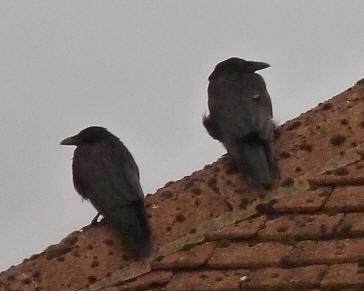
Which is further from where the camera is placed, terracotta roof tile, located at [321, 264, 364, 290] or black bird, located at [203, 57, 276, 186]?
black bird, located at [203, 57, 276, 186]

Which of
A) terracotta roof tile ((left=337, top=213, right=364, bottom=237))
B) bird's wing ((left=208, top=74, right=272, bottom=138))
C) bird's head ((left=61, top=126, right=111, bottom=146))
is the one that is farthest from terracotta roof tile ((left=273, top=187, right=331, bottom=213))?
bird's head ((left=61, top=126, right=111, bottom=146))

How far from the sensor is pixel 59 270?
5277 mm

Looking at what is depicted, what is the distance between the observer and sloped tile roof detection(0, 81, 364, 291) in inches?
181

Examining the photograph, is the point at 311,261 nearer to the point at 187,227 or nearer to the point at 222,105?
the point at 187,227

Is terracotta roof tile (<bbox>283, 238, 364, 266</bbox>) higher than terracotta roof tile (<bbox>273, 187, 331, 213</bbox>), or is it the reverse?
terracotta roof tile (<bbox>273, 187, 331, 213</bbox>)

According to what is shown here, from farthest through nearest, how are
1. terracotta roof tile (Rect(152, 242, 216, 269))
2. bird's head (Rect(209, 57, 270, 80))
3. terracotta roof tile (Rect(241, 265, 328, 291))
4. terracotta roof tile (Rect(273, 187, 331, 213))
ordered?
bird's head (Rect(209, 57, 270, 80)) < terracotta roof tile (Rect(273, 187, 331, 213)) < terracotta roof tile (Rect(152, 242, 216, 269)) < terracotta roof tile (Rect(241, 265, 328, 291))

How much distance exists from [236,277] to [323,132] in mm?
1291

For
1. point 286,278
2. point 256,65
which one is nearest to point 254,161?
point 286,278


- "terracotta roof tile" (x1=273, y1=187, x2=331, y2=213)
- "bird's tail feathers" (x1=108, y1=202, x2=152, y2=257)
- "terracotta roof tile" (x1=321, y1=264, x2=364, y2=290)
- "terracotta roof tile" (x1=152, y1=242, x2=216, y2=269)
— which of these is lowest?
"terracotta roof tile" (x1=321, y1=264, x2=364, y2=290)

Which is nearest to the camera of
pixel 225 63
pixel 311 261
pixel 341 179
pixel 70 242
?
pixel 311 261

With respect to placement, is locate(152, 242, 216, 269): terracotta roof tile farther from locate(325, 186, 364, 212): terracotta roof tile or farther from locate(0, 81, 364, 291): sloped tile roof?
locate(325, 186, 364, 212): terracotta roof tile

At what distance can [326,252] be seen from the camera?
4625 mm

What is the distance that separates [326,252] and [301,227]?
299mm

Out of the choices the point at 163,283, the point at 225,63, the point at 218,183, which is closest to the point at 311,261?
the point at 163,283
